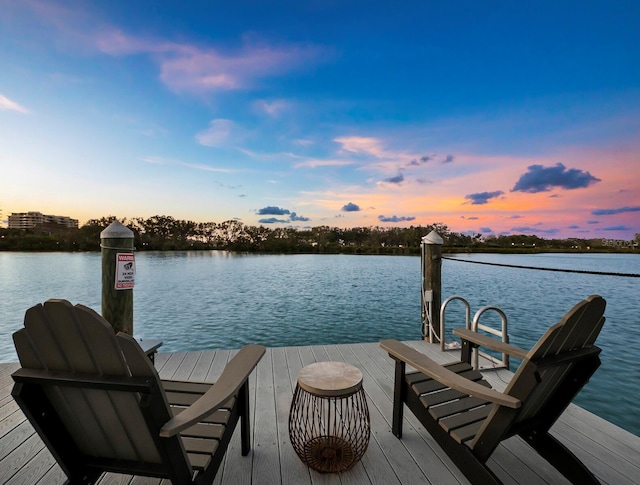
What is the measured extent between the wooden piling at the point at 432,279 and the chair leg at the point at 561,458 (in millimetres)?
2222

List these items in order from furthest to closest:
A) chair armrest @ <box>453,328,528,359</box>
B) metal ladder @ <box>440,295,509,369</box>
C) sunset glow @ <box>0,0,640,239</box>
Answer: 1. sunset glow @ <box>0,0,640,239</box>
2. metal ladder @ <box>440,295,509,369</box>
3. chair armrest @ <box>453,328,528,359</box>

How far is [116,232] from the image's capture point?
2.59 meters

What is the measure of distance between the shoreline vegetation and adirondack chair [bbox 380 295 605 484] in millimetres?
33233

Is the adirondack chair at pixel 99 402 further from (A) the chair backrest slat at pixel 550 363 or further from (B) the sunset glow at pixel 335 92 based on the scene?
(B) the sunset glow at pixel 335 92

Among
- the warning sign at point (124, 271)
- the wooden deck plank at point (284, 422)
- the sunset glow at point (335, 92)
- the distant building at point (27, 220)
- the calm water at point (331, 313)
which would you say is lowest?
the calm water at point (331, 313)

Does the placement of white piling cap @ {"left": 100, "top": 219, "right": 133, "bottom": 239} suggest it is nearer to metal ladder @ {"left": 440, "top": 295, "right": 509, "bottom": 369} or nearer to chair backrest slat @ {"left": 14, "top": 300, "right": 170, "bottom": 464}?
chair backrest slat @ {"left": 14, "top": 300, "right": 170, "bottom": 464}

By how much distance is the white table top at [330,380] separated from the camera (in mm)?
1483

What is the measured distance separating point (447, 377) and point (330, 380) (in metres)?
0.55

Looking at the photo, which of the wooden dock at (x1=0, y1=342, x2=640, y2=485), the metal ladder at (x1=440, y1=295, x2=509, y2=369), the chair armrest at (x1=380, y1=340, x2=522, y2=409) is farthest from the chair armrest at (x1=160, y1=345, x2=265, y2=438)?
the metal ladder at (x1=440, y1=295, x2=509, y2=369)

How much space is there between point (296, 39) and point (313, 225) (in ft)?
118

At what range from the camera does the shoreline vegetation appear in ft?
118

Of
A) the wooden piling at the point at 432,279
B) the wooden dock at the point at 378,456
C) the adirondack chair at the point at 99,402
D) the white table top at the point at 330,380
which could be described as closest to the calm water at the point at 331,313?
the wooden piling at the point at 432,279

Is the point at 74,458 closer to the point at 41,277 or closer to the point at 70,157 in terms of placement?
the point at 70,157

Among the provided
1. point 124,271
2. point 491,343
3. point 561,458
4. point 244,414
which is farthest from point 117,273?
point 561,458
